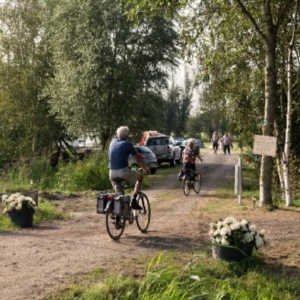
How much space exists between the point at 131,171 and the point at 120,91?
52.4ft

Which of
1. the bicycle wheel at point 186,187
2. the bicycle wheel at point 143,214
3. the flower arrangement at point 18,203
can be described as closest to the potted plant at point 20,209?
the flower arrangement at point 18,203

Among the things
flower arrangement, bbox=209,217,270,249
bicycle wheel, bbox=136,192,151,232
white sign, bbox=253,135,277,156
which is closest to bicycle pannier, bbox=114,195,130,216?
bicycle wheel, bbox=136,192,151,232

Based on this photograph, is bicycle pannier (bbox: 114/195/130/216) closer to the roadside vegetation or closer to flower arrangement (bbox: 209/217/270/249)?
the roadside vegetation

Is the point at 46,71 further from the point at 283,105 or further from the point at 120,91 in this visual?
the point at 283,105

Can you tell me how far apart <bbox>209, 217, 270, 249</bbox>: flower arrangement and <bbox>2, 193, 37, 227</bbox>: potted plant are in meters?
4.41

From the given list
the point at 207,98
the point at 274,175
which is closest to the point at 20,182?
the point at 207,98

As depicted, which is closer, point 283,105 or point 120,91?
point 283,105

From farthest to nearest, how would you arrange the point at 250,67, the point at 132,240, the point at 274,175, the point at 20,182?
1. the point at 20,182
2. the point at 274,175
3. the point at 250,67
4. the point at 132,240

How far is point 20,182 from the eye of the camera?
18.6m

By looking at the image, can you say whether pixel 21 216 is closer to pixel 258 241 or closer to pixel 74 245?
pixel 74 245

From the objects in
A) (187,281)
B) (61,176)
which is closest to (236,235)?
(187,281)

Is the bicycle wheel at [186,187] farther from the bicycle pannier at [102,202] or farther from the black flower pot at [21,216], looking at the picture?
the bicycle pannier at [102,202]

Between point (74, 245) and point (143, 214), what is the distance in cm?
164

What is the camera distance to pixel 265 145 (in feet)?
40.1
